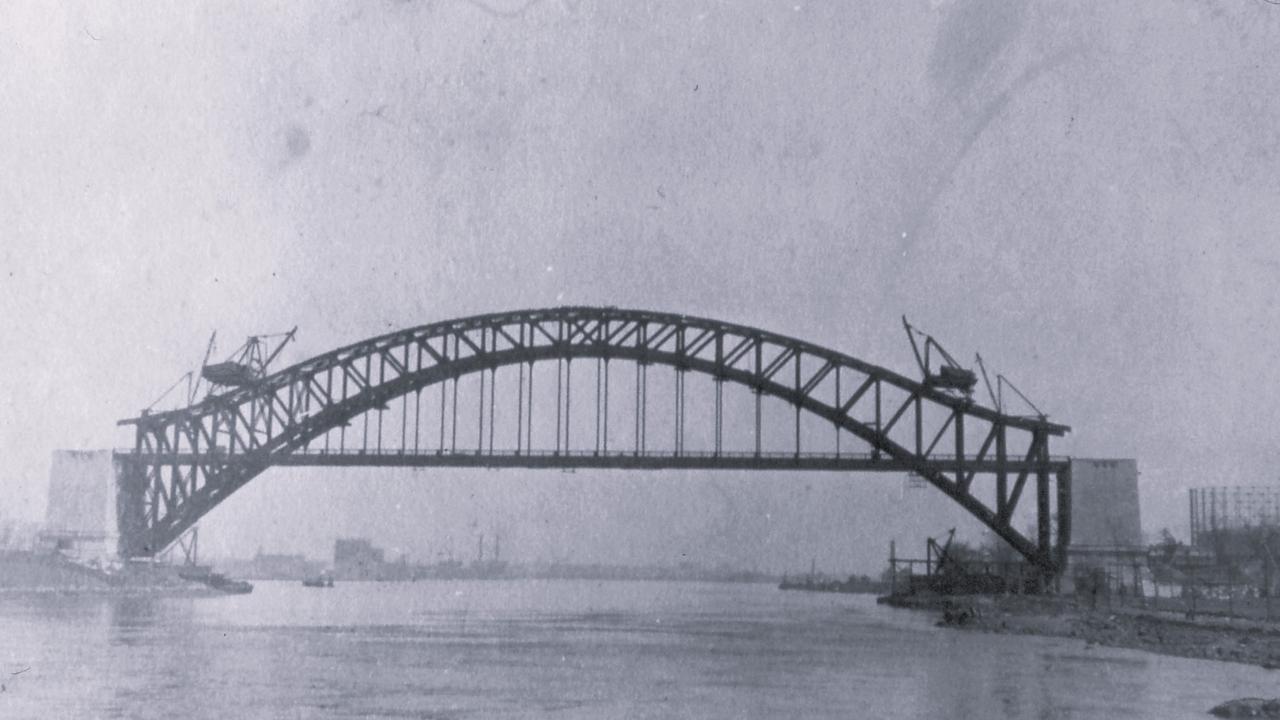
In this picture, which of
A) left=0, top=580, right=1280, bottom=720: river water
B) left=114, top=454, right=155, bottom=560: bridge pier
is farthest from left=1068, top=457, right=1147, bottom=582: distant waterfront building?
left=114, top=454, right=155, bottom=560: bridge pier

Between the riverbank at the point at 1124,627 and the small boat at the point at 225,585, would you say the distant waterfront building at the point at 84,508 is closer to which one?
the small boat at the point at 225,585

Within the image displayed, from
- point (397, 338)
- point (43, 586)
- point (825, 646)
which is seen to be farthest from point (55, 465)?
point (825, 646)

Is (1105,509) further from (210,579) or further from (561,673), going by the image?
(210,579)

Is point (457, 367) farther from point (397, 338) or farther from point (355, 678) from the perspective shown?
point (355, 678)

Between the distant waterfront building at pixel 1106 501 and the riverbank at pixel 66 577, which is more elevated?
the distant waterfront building at pixel 1106 501

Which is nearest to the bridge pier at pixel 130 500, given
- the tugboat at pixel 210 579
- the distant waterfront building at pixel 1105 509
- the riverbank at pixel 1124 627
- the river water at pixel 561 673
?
the tugboat at pixel 210 579

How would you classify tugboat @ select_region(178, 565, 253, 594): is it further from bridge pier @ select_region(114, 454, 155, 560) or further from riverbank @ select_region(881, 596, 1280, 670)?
riverbank @ select_region(881, 596, 1280, 670)

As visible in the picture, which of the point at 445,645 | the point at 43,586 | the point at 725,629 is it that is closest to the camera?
the point at 445,645
